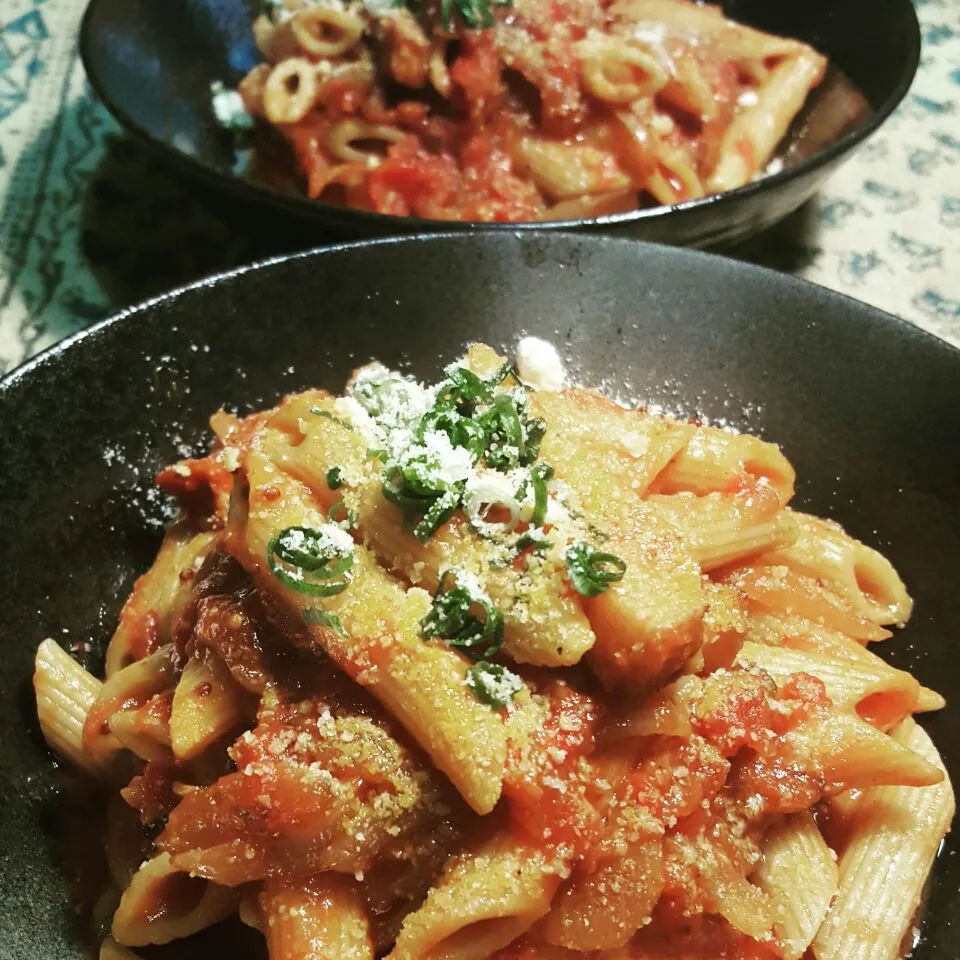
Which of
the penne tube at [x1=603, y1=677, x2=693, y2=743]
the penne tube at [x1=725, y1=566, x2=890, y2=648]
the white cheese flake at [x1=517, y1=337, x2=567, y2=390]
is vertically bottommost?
the penne tube at [x1=725, y1=566, x2=890, y2=648]

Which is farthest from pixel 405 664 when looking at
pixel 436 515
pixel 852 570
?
pixel 852 570

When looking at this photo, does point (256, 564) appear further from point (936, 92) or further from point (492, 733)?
point (936, 92)

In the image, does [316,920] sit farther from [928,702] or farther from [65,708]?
[928,702]

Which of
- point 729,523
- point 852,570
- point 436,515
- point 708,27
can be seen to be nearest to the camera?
point 436,515

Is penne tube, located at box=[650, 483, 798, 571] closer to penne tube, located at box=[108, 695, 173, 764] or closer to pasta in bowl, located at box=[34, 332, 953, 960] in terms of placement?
pasta in bowl, located at box=[34, 332, 953, 960]

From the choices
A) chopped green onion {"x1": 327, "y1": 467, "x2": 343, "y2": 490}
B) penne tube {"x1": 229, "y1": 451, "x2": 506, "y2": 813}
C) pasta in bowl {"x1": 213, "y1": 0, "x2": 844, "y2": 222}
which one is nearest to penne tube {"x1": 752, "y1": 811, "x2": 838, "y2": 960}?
penne tube {"x1": 229, "y1": 451, "x2": 506, "y2": 813}

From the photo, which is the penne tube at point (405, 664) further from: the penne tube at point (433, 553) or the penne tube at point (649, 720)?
the penne tube at point (649, 720)
